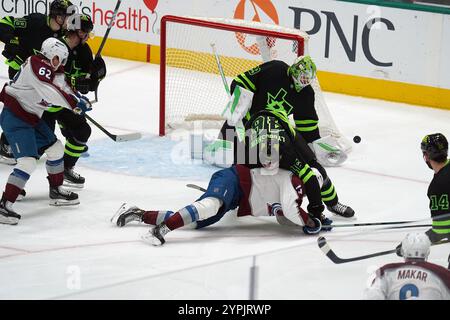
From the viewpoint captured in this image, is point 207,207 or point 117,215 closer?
point 207,207

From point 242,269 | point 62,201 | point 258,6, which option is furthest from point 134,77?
point 242,269

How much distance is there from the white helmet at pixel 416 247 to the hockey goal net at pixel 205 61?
341 centimetres

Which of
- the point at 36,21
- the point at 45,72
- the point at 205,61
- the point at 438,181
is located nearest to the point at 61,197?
the point at 45,72

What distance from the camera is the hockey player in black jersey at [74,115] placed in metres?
6.41

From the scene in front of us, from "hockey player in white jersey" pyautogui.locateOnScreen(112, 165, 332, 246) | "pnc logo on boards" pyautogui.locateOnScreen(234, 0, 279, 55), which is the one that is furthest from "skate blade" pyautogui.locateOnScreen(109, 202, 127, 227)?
"pnc logo on boards" pyautogui.locateOnScreen(234, 0, 279, 55)

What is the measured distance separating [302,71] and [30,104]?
4.53 ft

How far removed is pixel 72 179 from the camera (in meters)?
6.51

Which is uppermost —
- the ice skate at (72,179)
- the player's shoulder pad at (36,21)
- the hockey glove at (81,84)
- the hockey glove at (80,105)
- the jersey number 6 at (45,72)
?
the player's shoulder pad at (36,21)

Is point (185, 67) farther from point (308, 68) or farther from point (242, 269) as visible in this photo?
point (242, 269)

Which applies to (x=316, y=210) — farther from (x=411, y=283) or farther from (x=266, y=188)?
(x=411, y=283)

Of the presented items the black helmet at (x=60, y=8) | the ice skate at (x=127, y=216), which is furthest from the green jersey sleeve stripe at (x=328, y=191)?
the black helmet at (x=60, y=8)

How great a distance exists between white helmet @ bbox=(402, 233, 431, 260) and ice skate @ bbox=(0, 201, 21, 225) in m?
2.51

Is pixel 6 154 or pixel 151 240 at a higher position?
pixel 6 154

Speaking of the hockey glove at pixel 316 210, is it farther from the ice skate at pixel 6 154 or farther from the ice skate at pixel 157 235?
the ice skate at pixel 6 154
